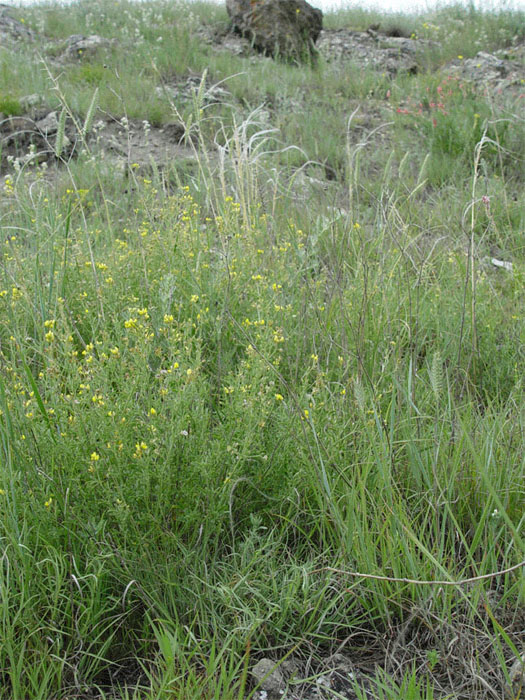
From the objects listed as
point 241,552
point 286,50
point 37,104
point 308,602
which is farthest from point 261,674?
point 286,50

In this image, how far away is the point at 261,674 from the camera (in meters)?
1.44

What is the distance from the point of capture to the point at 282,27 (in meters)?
9.30

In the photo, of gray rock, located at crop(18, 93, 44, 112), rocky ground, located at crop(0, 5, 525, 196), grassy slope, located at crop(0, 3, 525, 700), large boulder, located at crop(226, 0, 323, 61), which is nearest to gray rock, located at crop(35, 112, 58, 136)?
rocky ground, located at crop(0, 5, 525, 196)

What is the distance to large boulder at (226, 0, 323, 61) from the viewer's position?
9.22 m

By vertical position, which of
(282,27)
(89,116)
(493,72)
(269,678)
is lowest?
(269,678)

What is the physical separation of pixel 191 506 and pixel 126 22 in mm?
9969

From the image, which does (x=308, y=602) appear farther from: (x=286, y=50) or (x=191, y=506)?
(x=286, y=50)

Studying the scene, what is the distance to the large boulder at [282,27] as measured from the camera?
9.22 m

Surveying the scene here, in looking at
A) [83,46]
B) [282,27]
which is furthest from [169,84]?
[282,27]

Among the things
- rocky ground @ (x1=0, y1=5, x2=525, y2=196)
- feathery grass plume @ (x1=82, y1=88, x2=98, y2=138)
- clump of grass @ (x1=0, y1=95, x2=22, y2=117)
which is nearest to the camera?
feathery grass plume @ (x1=82, y1=88, x2=98, y2=138)

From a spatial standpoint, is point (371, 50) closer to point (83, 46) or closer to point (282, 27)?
point (282, 27)

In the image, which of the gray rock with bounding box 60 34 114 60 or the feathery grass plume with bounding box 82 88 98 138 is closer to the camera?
A: the feathery grass plume with bounding box 82 88 98 138

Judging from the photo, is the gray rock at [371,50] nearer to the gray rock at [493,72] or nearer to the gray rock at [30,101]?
the gray rock at [493,72]

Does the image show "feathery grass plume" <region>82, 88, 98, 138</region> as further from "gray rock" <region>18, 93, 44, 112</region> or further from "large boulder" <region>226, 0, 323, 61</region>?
"large boulder" <region>226, 0, 323, 61</region>
